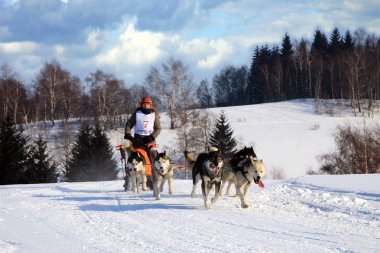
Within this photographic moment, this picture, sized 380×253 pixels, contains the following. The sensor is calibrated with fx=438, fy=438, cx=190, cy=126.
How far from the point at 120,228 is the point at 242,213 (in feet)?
6.48

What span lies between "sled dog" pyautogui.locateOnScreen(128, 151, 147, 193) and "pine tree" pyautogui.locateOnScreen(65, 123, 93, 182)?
59.3 ft

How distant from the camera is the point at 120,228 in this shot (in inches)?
224

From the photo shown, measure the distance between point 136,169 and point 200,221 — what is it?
3.49m

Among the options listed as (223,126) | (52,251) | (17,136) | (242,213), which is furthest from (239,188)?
(223,126)

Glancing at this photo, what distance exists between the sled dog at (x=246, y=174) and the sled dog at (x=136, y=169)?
2.46m

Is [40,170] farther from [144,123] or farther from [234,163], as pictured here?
[234,163]

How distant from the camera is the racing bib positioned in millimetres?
9086

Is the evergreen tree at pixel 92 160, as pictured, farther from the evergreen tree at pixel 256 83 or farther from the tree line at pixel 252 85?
the evergreen tree at pixel 256 83

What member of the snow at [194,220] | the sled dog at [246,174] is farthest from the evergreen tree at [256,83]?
the sled dog at [246,174]

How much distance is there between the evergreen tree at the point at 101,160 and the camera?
27688mm

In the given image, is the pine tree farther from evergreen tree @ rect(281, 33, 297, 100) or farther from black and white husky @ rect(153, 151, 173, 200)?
evergreen tree @ rect(281, 33, 297, 100)

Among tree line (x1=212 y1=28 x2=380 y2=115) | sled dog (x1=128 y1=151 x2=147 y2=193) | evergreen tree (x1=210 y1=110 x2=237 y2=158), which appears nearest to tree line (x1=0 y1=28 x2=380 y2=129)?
tree line (x1=212 y1=28 x2=380 y2=115)

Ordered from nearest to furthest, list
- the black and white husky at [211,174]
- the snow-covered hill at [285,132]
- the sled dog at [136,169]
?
the black and white husky at [211,174]
the sled dog at [136,169]
the snow-covered hill at [285,132]

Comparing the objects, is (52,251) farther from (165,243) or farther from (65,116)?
(65,116)
